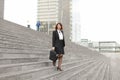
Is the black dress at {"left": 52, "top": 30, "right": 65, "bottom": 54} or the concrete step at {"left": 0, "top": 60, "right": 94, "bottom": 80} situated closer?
the concrete step at {"left": 0, "top": 60, "right": 94, "bottom": 80}

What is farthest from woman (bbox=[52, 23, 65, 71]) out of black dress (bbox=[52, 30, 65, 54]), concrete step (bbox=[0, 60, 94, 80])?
concrete step (bbox=[0, 60, 94, 80])

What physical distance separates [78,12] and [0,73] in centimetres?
9548

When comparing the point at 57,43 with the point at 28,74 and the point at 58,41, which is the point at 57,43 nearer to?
the point at 58,41

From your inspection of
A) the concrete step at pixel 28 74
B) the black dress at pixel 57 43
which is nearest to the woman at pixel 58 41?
the black dress at pixel 57 43

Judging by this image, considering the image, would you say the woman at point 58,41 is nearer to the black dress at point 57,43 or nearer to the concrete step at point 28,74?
the black dress at point 57,43

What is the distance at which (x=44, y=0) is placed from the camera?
6881 cm

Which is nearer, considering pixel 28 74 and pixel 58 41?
pixel 28 74

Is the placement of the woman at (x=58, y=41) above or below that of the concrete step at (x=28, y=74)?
above

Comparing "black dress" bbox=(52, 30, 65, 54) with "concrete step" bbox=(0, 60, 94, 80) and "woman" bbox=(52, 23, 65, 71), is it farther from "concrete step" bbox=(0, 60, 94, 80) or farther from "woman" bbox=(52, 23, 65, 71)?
"concrete step" bbox=(0, 60, 94, 80)

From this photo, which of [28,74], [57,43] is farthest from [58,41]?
[28,74]

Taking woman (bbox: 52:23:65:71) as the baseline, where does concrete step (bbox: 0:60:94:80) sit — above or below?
below

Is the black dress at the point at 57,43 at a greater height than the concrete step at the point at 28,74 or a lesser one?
greater

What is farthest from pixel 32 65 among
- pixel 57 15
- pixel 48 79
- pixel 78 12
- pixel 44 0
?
pixel 78 12

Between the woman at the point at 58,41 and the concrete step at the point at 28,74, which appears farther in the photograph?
the woman at the point at 58,41
